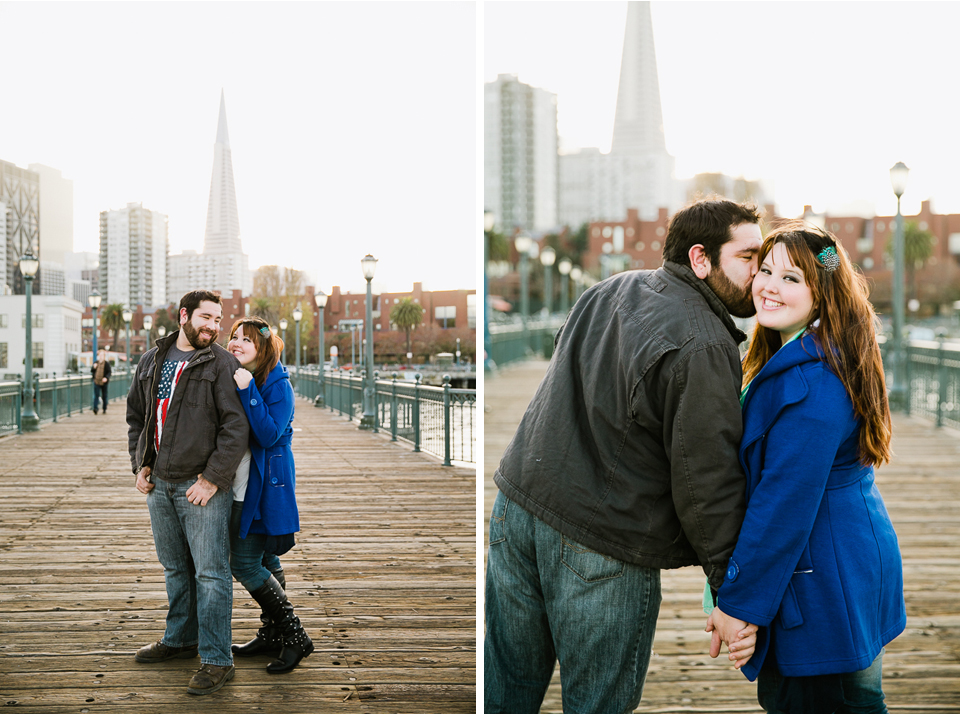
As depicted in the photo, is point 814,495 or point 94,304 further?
point 94,304

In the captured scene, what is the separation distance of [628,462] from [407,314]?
1.69 m

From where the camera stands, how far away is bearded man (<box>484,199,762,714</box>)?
167 cm

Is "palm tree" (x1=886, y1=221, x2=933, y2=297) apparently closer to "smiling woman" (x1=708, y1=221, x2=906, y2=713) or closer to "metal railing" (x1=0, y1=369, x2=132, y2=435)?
"smiling woman" (x1=708, y1=221, x2=906, y2=713)

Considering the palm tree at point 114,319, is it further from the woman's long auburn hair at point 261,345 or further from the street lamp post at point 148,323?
the woman's long auburn hair at point 261,345

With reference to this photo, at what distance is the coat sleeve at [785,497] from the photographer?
1.63m

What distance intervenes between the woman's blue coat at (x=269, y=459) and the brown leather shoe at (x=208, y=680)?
468 millimetres

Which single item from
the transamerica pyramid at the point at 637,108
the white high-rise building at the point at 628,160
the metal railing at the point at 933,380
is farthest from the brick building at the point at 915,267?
the transamerica pyramid at the point at 637,108

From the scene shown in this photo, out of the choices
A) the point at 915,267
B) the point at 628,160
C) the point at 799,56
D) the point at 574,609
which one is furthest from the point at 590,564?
the point at 628,160

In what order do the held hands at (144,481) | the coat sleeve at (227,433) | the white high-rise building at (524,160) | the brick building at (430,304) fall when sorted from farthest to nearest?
the white high-rise building at (524,160) < the brick building at (430,304) < the held hands at (144,481) < the coat sleeve at (227,433)

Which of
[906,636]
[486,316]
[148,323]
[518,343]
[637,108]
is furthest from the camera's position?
[637,108]

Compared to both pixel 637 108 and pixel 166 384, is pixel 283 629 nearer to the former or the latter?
pixel 166 384

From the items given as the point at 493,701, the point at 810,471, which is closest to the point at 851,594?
the point at 810,471

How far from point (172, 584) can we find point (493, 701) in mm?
1335

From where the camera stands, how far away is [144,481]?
107 inches
